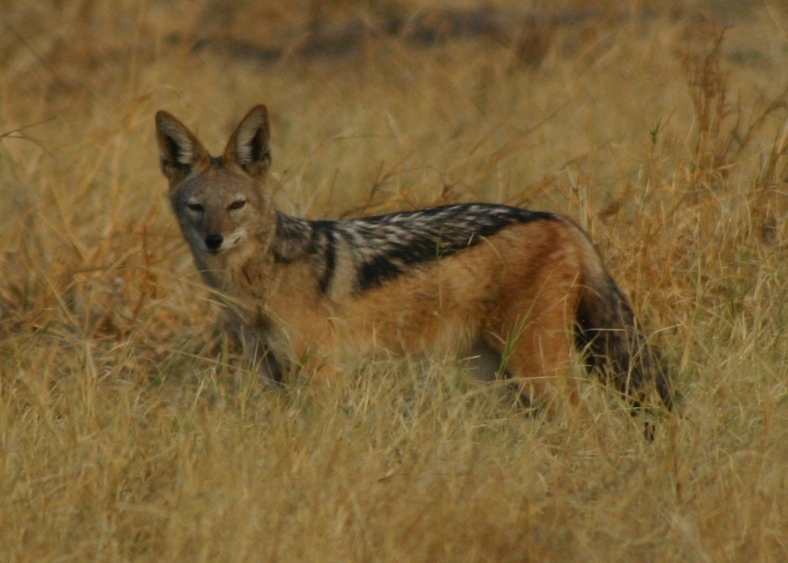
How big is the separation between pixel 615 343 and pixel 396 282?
96 centimetres

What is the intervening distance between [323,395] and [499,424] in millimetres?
708

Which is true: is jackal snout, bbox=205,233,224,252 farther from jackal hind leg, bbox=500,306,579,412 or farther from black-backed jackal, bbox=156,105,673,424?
jackal hind leg, bbox=500,306,579,412

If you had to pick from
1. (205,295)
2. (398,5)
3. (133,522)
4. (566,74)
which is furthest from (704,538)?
(398,5)

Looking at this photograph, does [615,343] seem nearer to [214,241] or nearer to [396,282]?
[396,282]

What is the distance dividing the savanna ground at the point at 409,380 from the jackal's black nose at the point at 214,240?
202 millimetres

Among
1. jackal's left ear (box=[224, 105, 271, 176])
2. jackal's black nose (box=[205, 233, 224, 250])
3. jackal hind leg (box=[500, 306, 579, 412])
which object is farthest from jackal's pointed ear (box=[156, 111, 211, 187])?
jackal hind leg (box=[500, 306, 579, 412])

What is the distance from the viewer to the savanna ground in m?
3.50

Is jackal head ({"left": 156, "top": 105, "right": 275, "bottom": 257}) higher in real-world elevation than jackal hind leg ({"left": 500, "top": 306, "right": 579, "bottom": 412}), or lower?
higher

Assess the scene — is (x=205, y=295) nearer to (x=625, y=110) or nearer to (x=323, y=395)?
(x=323, y=395)

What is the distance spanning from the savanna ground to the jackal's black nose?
20 cm

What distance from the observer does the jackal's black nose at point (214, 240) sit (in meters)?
4.89

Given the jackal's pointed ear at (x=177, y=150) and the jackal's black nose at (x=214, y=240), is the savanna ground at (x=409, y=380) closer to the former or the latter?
the jackal's black nose at (x=214, y=240)

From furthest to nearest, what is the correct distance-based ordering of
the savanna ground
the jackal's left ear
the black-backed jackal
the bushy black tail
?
the jackal's left ear < the black-backed jackal < the bushy black tail < the savanna ground

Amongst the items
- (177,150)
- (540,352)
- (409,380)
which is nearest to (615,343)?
(540,352)
